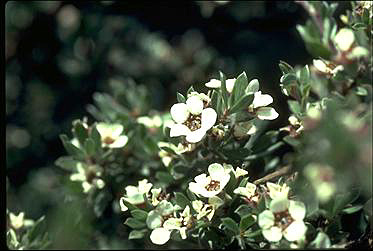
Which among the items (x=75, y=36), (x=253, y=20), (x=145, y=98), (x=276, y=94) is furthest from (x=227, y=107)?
(x=75, y=36)

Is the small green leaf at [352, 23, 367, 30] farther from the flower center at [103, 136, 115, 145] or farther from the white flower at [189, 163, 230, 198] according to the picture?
the flower center at [103, 136, 115, 145]

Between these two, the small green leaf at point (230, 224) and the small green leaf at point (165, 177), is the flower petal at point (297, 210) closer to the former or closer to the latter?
the small green leaf at point (230, 224)

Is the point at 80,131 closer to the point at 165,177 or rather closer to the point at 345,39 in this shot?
the point at 165,177

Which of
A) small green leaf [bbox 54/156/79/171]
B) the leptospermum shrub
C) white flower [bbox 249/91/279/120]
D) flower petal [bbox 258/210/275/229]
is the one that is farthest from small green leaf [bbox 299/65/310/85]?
small green leaf [bbox 54/156/79/171]

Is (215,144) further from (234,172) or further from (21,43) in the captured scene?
(21,43)

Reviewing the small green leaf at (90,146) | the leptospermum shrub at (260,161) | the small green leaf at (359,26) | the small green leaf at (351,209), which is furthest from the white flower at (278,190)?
the small green leaf at (90,146)

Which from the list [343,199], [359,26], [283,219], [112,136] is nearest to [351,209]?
[343,199]
